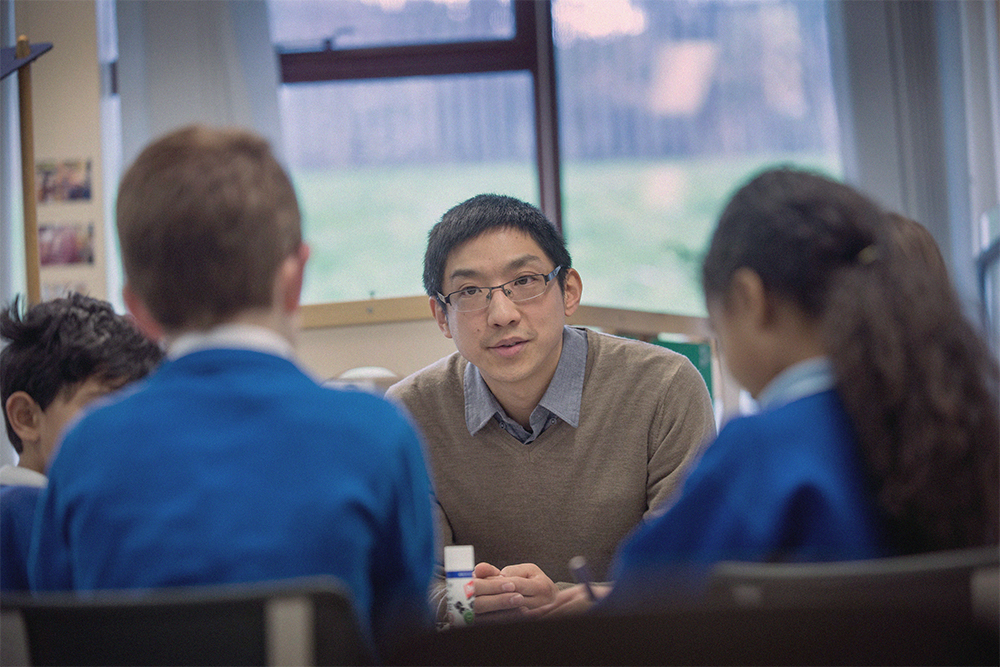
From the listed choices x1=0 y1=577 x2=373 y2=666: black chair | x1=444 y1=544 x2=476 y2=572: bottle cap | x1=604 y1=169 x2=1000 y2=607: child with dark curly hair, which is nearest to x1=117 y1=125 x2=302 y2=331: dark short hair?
x1=0 y1=577 x2=373 y2=666: black chair

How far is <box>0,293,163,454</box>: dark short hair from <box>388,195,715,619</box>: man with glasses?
2.02 feet

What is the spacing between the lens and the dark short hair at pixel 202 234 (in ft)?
2.58

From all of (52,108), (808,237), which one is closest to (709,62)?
(52,108)

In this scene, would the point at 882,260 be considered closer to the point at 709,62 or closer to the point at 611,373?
the point at 611,373

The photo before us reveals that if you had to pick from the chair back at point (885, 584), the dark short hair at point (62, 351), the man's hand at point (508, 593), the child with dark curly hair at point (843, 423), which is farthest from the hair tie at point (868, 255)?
the dark short hair at point (62, 351)

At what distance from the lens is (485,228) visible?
1.76 m

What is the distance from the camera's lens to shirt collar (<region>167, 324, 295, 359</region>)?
31.0 inches

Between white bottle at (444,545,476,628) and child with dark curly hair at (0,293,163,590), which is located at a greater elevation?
child with dark curly hair at (0,293,163,590)

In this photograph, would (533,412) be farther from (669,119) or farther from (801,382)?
(669,119)

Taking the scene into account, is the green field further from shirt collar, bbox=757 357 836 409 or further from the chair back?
the chair back

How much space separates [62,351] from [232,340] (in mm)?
644

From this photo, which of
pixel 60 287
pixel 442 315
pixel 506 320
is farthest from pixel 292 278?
pixel 60 287

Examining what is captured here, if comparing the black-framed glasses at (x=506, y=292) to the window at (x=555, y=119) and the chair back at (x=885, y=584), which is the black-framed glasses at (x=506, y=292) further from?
the window at (x=555, y=119)

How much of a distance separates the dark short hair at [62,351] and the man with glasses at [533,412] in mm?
616
